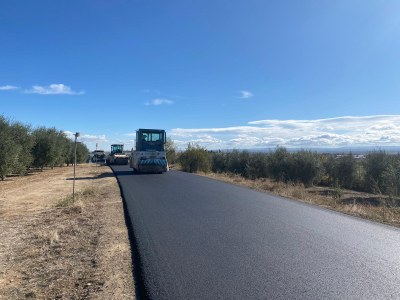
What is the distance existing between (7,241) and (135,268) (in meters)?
4.38

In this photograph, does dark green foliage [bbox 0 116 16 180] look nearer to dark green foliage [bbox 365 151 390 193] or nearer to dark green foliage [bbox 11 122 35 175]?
dark green foliage [bbox 11 122 35 175]

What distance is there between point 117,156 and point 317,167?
28591 millimetres

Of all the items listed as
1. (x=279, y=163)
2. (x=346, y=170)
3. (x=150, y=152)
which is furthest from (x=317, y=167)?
(x=150, y=152)

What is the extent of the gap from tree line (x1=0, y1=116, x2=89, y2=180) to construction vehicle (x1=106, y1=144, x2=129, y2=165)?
278 inches

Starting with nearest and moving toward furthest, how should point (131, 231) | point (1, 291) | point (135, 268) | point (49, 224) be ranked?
point (1, 291), point (135, 268), point (131, 231), point (49, 224)

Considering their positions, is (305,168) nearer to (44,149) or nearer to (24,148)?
(24,148)

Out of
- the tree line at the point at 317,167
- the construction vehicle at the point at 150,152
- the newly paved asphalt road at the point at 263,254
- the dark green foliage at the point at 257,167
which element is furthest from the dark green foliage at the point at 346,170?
the newly paved asphalt road at the point at 263,254

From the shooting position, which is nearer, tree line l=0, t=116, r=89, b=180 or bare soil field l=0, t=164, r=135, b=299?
bare soil field l=0, t=164, r=135, b=299

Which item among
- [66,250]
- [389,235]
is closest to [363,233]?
[389,235]

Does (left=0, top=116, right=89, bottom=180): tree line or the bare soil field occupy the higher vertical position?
(left=0, top=116, right=89, bottom=180): tree line

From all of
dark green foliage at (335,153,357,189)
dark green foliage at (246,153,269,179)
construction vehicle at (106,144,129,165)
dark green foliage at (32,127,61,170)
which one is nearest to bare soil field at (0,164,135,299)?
dark green foliage at (335,153,357,189)

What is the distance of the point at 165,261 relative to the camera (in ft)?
22.8

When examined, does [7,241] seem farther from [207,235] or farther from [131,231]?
[207,235]

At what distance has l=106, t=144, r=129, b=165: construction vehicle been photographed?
53.9 meters
